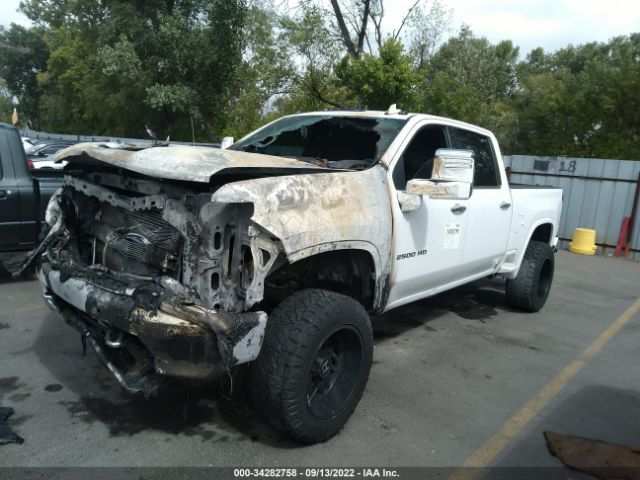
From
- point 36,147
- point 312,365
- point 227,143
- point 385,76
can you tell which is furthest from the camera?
point 36,147

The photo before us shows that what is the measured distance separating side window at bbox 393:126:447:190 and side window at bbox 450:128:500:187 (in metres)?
0.22

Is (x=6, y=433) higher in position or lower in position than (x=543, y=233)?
lower

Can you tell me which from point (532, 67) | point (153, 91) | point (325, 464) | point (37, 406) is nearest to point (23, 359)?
point (37, 406)

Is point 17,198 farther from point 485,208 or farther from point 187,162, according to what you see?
point 485,208

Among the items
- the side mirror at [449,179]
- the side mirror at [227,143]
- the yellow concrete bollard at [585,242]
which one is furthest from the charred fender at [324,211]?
the yellow concrete bollard at [585,242]

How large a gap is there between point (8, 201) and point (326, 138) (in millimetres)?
3717

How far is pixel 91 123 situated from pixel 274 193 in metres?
46.1

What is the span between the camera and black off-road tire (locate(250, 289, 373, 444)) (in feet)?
9.23

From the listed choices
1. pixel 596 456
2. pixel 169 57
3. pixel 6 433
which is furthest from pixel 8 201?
pixel 169 57

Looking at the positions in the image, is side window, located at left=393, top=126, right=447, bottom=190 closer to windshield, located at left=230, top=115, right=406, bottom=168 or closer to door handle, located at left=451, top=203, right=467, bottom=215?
windshield, located at left=230, top=115, right=406, bottom=168

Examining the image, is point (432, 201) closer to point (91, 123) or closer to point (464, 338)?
point (464, 338)

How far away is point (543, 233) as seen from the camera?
21.3 feet

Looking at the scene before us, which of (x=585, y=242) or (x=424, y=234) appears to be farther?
(x=585, y=242)

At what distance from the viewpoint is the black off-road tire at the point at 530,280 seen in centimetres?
600
